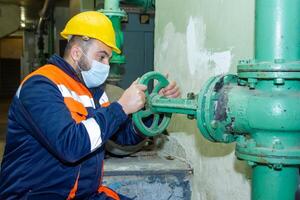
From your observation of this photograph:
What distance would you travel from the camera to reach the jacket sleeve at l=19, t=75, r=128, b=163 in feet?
4.50

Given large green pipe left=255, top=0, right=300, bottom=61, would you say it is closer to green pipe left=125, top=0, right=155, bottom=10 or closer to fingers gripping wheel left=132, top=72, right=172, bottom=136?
fingers gripping wheel left=132, top=72, right=172, bottom=136

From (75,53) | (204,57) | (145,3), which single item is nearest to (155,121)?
(75,53)

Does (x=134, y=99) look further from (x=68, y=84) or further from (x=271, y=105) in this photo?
(x=271, y=105)

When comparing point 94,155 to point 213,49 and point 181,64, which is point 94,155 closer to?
point 213,49

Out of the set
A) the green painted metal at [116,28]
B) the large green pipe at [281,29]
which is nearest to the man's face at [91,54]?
the large green pipe at [281,29]

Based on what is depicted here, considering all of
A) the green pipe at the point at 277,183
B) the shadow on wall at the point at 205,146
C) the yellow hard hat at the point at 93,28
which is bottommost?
the shadow on wall at the point at 205,146

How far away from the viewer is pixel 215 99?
3.64ft

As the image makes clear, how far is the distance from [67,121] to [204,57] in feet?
3.03

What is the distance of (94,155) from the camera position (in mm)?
1605

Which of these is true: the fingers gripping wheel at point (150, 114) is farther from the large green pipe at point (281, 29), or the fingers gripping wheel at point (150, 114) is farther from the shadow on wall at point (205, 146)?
the large green pipe at point (281, 29)

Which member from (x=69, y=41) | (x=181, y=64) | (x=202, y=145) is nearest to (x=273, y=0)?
(x=69, y=41)

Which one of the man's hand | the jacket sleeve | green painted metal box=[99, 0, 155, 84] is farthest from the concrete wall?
the jacket sleeve

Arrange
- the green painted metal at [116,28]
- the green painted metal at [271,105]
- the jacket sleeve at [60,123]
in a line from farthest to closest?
the green painted metal at [116,28], the jacket sleeve at [60,123], the green painted metal at [271,105]

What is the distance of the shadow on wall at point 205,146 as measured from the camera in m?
1.79
